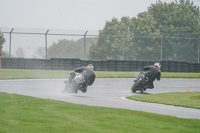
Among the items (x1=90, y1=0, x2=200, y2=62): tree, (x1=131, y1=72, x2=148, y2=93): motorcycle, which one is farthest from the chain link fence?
(x1=131, y1=72, x2=148, y2=93): motorcycle

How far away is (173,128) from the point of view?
838 centimetres

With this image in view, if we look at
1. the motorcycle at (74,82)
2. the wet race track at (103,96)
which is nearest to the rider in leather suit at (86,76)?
A: the motorcycle at (74,82)

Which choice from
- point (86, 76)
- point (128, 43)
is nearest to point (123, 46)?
point (128, 43)

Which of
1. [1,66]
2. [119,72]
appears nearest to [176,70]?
[119,72]

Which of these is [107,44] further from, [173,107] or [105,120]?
[105,120]

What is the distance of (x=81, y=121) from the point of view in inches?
333

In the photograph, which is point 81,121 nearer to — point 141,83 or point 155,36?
point 141,83

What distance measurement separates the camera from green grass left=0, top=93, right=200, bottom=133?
764 centimetres

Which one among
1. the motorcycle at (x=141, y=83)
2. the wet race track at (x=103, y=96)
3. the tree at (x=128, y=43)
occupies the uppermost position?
the tree at (x=128, y=43)

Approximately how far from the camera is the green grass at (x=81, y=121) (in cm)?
764

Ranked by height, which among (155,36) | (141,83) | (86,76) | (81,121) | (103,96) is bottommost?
(103,96)

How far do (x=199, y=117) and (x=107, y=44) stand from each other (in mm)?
33954

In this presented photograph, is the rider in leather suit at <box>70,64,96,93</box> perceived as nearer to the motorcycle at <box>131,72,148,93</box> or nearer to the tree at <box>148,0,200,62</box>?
the motorcycle at <box>131,72,148,93</box>

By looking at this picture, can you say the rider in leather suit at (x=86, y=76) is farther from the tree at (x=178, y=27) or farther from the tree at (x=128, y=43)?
the tree at (x=178, y=27)
